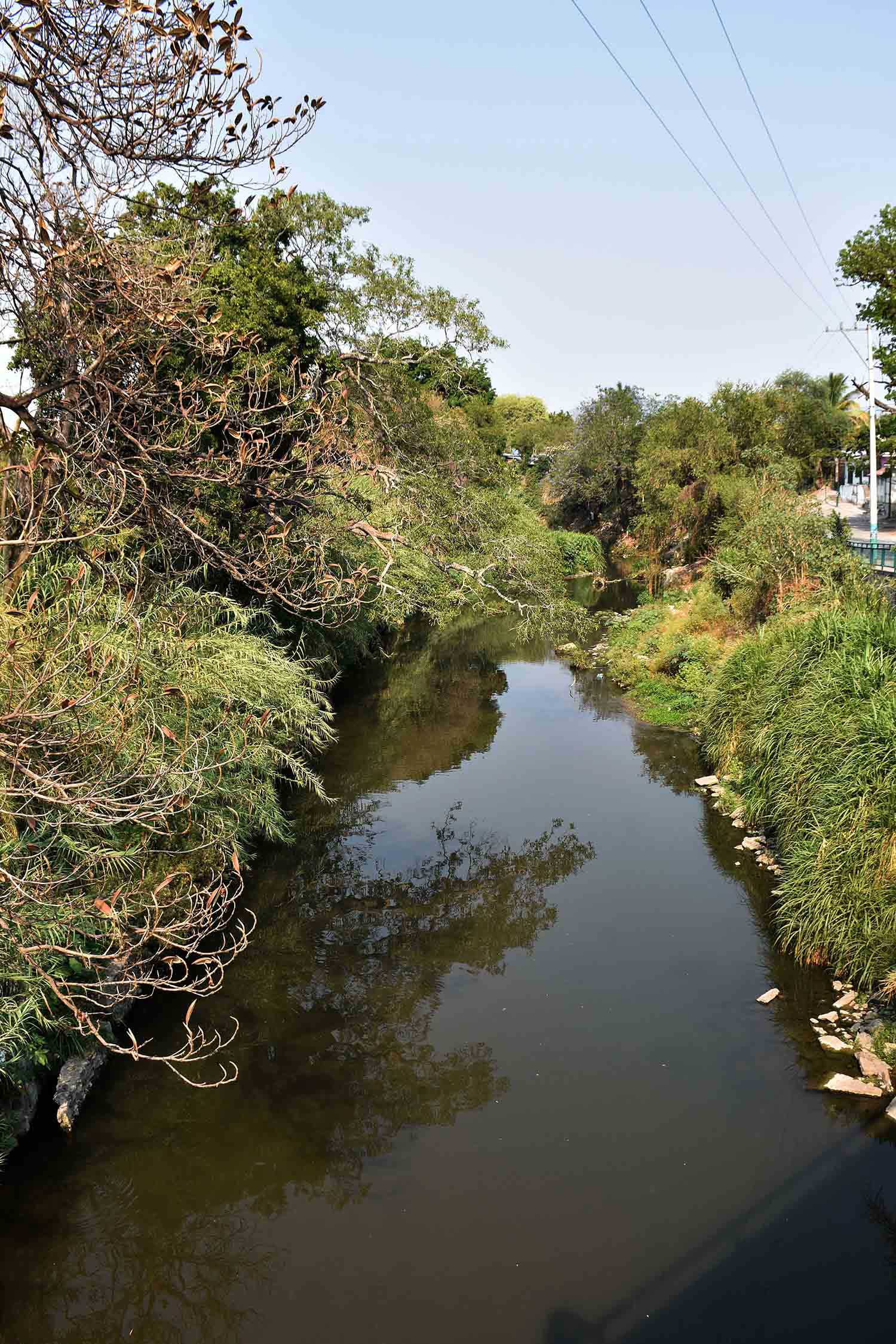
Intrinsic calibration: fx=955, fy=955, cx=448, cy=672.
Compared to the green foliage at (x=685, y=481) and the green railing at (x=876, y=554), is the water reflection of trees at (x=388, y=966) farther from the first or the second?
the green foliage at (x=685, y=481)

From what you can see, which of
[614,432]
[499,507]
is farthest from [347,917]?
[614,432]

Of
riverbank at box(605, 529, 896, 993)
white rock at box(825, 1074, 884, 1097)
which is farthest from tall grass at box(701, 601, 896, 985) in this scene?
white rock at box(825, 1074, 884, 1097)

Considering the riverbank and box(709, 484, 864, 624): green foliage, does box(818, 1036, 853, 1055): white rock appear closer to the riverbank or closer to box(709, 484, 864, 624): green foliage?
the riverbank

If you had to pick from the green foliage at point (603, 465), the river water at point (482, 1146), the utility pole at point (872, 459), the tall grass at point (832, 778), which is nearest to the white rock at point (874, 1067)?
the river water at point (482, 1146)

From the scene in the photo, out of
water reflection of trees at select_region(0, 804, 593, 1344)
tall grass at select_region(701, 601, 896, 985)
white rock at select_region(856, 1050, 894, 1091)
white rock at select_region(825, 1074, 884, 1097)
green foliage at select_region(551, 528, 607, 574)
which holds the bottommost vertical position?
water reflection of trees at select_region(0, 804, 593, 1344)

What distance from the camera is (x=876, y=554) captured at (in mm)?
23750

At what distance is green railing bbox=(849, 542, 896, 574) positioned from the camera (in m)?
20.2

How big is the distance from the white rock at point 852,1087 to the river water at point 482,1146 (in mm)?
129

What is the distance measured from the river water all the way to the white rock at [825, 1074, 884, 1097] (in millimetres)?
129

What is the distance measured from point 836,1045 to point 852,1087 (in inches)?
23.6

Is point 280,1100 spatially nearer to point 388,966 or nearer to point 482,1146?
point 482,1146

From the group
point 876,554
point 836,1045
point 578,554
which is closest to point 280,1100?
point 836,1045

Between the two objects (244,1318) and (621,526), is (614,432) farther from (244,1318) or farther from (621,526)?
(244,1318)

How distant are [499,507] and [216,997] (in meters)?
13.6
